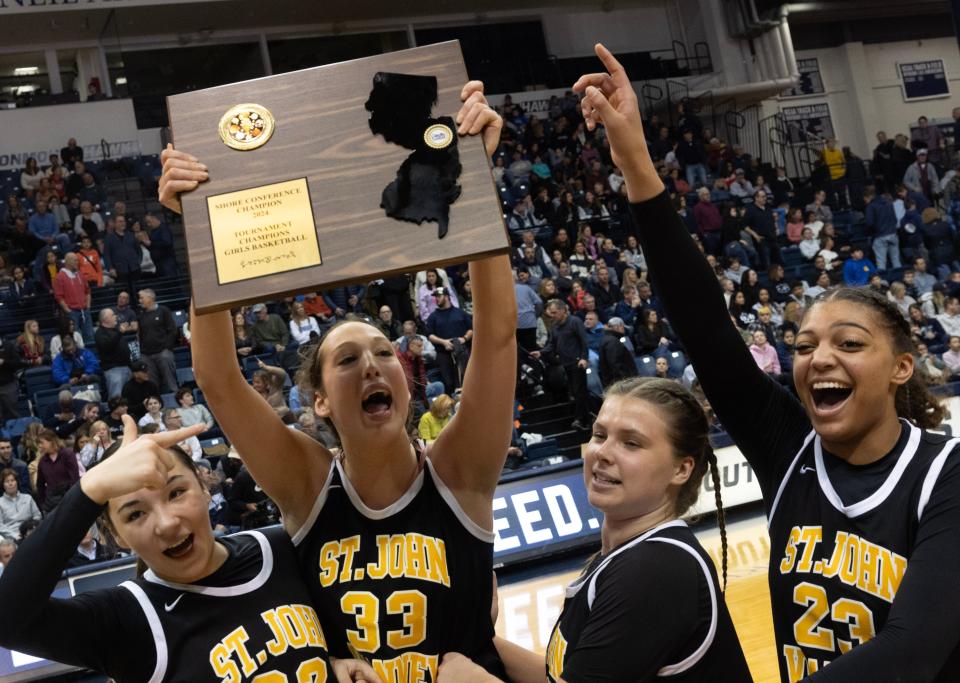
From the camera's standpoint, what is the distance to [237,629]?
2.15 meters

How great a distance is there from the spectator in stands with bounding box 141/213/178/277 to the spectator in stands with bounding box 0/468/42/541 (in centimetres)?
585

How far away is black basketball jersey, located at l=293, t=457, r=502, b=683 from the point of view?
2252 millimetres

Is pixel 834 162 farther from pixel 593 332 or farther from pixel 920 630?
pixel 920 630

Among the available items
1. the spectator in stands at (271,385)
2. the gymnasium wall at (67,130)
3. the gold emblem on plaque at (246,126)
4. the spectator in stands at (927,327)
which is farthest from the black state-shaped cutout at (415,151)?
the gymnasium wall at (67,130)

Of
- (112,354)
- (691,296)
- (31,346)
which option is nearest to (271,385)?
(112,354)

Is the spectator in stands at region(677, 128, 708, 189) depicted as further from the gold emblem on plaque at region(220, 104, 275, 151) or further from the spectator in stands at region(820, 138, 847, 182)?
the gold emblem on plaque at region(220, 104, 275, 151)

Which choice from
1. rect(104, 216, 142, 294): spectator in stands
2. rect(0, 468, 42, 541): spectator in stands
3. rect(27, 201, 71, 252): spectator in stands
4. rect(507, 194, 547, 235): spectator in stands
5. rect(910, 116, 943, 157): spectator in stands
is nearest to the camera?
rect(0, 468, 42, 541): spectator in stands

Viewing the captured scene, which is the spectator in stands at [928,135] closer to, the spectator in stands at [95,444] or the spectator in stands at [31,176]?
the spectator in stands at [31,176]

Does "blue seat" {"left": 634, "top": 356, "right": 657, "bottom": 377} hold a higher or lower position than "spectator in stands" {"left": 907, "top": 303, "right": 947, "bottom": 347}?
higher

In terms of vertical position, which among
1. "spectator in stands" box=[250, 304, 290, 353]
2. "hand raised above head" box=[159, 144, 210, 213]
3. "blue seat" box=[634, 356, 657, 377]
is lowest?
"blue seat" box=[634, 356, 657, 377]

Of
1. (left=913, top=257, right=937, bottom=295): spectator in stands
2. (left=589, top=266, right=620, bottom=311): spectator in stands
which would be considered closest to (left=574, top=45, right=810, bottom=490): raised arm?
(left=589, top=266, right=620, bottom=311): spectator in stands

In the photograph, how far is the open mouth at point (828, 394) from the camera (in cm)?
209

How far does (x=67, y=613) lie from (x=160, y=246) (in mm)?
13449

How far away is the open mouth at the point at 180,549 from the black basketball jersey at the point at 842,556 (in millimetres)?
1170
